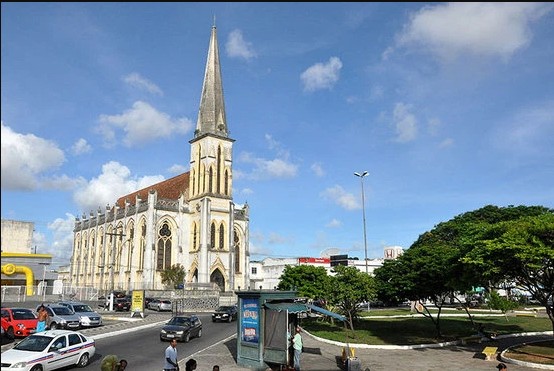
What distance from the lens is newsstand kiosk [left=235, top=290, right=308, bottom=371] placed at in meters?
16.9

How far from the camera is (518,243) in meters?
17.3

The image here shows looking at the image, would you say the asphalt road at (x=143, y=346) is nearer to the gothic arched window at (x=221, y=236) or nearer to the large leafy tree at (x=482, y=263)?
the large leafy tree at (x=482, y=263)

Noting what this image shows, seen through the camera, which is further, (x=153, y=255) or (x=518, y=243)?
(x=153, y=255)

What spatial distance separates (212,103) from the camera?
2653 inches

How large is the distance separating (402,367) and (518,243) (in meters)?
6.55

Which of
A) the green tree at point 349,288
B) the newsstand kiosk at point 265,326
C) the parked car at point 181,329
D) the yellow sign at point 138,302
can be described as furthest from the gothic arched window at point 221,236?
the newsstand kiosk at point 265,326

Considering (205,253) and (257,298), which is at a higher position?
(205,253)

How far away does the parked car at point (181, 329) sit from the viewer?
78.3ft

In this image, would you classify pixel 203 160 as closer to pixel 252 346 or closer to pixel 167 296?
pixel 167 296

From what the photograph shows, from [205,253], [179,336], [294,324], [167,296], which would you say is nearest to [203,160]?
[205,253]

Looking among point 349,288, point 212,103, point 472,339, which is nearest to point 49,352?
point 349,288

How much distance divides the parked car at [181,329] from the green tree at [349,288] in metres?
8.74

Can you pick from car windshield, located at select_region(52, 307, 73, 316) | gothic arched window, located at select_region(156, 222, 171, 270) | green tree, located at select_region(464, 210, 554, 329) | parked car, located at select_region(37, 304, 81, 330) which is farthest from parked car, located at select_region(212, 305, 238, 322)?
gothic arched window, located at select_region(156, 222, 171, 270)

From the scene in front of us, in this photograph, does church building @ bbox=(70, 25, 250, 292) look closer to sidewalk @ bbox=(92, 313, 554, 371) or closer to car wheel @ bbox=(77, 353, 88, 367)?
sidewalk @ bbox=(92, 313, 554, 371)
